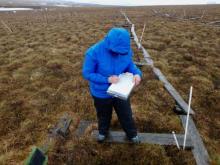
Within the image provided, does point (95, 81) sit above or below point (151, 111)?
above

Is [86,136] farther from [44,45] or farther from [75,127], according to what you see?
[44,45]

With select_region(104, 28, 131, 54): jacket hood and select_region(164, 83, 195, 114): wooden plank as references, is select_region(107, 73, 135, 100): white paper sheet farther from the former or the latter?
select_region(164, 83, 195, 114): wooden plank

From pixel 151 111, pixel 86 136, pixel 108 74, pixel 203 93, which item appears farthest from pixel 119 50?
pixel 203 93

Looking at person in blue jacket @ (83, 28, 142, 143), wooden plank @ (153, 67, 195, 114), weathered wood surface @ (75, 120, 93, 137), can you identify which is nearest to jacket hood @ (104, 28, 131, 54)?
person in blue jacket @ (83, 28, 142, 143)

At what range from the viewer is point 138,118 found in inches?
229

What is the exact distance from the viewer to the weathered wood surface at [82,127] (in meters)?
5.20

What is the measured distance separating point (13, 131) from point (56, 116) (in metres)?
1.05

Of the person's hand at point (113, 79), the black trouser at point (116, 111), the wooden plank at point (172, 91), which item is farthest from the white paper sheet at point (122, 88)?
the wooden plank at point (172, 91)

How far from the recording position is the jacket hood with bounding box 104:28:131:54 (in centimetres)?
341

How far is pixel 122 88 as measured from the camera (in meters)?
3.72

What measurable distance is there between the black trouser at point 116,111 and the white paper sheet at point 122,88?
41cm

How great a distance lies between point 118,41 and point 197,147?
2.72 meters

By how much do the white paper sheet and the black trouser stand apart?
41 cm

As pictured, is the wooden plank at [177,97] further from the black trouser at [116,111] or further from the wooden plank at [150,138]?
the black trouser at [116,111]
